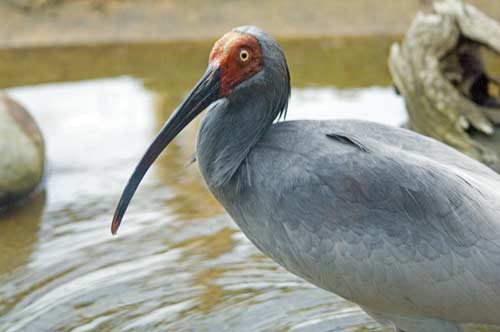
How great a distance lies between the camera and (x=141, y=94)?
356 inches

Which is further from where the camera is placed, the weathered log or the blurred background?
the weathered log

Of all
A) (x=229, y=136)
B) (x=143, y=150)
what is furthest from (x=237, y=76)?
(x=143, y=150)

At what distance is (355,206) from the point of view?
13.0 ft

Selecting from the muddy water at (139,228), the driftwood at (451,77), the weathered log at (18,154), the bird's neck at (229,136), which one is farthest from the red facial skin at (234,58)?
the weathered log at (18,154)

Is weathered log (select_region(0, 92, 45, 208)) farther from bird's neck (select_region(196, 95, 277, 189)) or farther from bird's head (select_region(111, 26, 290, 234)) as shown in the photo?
bird's neck (select_region(196, 95, 277, 189))

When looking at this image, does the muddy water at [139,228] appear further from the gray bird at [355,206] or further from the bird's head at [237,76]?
the bird's head at [237,76]

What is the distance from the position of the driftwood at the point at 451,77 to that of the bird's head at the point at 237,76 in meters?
2.52

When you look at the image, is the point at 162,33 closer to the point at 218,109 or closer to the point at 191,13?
the point at 191,13

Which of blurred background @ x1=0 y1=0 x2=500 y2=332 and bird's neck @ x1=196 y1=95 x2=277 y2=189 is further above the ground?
bird's neck @ x1=196 y1=95 x2=277 y2=189

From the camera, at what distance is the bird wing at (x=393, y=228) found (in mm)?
3893

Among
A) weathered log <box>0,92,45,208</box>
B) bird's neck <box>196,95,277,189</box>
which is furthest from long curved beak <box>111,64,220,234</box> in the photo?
weathered log <box>0,92,45,208</box>

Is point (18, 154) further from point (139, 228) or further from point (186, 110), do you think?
point (186, 110)

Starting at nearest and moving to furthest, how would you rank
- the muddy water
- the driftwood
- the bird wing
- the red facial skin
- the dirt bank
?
1. the bird wing
2. the red facial skin
3. the muddy water
4. the driftwood
5. the dirt bank

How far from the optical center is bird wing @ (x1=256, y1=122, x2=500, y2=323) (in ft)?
12.8
